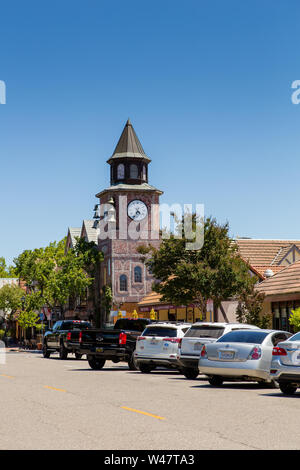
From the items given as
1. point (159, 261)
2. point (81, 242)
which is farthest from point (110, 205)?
point (159, 261)

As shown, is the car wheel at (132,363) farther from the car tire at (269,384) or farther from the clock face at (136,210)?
the clock face at (136,210)

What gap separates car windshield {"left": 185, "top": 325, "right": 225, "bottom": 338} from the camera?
20953 millimetres

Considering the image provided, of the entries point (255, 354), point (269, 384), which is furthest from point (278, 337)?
point (255, 354)

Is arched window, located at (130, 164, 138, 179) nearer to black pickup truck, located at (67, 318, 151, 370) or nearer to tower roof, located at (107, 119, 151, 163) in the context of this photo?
tower roof, located at (107, 119, 151, 163)

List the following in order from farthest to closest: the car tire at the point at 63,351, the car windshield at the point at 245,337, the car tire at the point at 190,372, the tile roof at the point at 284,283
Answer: the car tire at the point at 63,351
the tile roof at the point at 284,283
the car tire at the point at 190,372
the car windshield at the point at 245,337

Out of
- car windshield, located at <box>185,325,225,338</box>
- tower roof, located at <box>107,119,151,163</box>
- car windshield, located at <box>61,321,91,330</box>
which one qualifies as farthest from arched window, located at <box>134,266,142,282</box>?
car windshield, located at <box>185,325,225,338</box>

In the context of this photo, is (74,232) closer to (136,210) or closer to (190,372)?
(136,210)

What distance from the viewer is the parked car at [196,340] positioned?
20781mm

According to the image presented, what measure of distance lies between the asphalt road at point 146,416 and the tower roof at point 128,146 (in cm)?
6274

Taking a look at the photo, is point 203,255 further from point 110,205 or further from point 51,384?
point 110,205

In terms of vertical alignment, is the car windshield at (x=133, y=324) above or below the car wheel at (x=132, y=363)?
above

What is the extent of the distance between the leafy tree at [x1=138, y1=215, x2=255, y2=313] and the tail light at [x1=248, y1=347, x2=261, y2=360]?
19298 millimetres

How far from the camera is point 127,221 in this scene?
78.1 metres

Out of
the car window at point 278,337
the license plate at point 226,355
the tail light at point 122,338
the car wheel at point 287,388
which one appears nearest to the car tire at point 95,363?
the tail light at point 122,338
